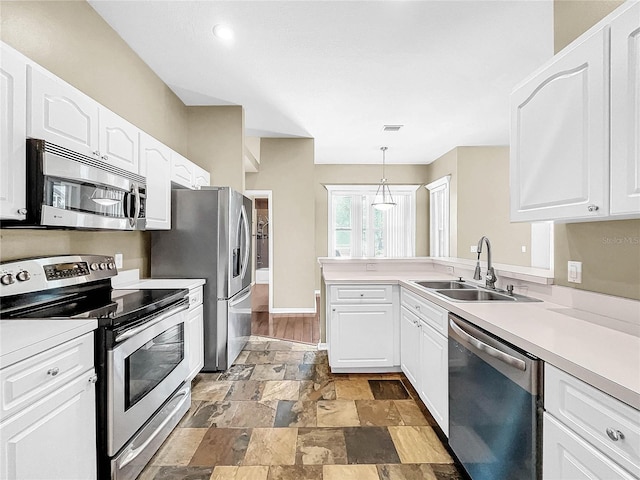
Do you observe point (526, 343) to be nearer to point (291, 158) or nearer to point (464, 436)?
point (464, 436)

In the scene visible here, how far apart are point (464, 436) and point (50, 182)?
90.5 inches

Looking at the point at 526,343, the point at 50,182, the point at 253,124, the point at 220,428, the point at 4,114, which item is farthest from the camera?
the point at 253,124

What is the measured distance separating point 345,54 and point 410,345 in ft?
8.06

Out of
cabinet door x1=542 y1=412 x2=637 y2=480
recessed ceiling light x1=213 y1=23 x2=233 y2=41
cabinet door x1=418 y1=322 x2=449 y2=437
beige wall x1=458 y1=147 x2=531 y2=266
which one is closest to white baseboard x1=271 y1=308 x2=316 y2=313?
beige wall x1=458 y1=147 x2=531 y2=266

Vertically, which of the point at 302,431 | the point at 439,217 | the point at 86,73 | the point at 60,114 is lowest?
the point at 302,431

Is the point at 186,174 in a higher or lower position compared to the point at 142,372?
higher

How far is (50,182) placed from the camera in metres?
1.47

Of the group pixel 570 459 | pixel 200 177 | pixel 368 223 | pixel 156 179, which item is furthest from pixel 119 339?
pixel 368 223

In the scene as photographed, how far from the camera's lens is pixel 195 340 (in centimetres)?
273

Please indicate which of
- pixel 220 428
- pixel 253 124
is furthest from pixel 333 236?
pixel 220 428

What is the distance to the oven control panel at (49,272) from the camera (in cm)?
154

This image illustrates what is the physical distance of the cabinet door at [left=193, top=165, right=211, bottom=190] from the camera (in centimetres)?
344

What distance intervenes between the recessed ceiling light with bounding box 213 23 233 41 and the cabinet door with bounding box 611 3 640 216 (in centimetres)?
231

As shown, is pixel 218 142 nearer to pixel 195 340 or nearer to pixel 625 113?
pixel 195 340
